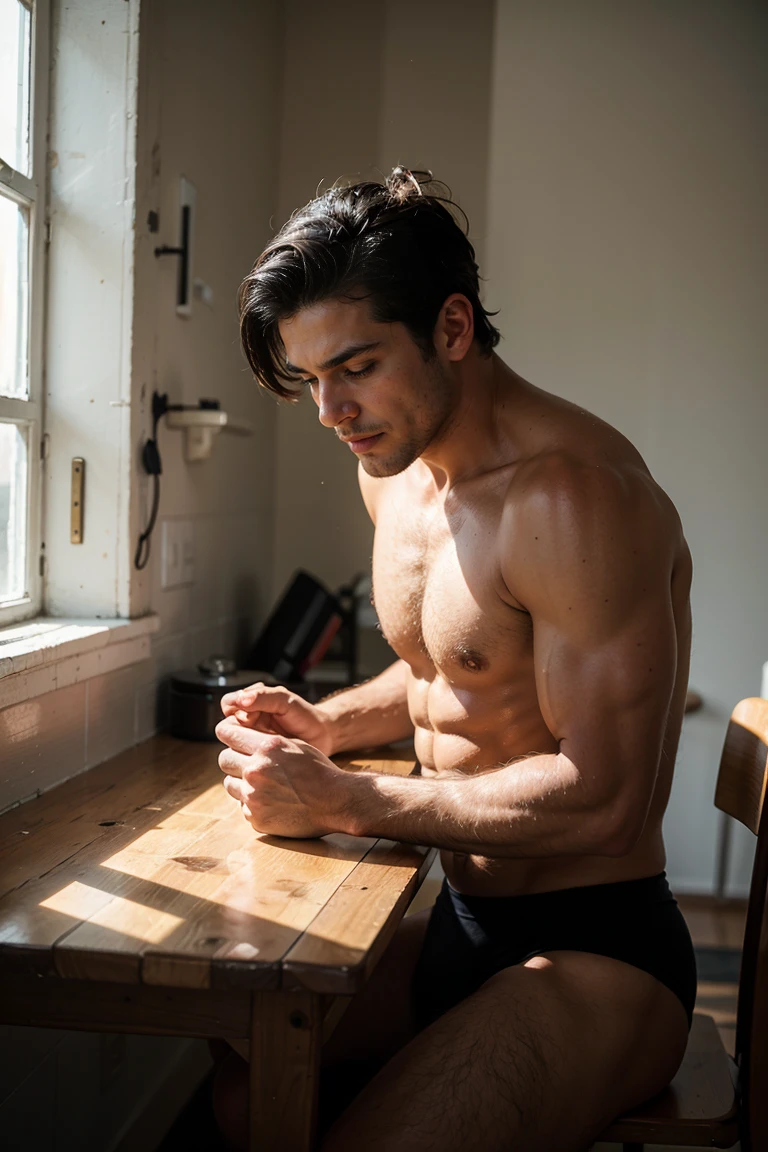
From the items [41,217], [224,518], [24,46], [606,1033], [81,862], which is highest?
[24,46]

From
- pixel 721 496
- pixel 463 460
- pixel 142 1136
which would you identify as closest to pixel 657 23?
pixel 721 496

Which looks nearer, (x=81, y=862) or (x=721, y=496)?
(x=81, y=862)

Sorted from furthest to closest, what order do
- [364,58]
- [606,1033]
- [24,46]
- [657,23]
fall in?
[364,58], [657,23], [24,46], [606,1033]

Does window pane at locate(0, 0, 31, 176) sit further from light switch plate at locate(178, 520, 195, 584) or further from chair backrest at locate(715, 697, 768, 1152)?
chair backrest at locate(715, 697, 768, 1152)

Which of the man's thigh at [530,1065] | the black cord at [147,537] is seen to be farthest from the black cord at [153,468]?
the man's thigh at [530,1065]

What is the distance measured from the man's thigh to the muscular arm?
169 mm

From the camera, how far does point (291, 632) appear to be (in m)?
2.50

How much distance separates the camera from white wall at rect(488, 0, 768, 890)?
293 centimetres

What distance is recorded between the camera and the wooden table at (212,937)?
1031 millimetres

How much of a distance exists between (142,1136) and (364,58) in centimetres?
293

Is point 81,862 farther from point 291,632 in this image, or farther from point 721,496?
point 721,496

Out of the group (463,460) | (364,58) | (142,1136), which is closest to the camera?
(463,460)

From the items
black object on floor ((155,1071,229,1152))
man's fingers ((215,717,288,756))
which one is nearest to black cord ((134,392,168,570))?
man's fingers ((215,717,288,756))

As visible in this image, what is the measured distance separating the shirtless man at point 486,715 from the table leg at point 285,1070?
0.10 metres
